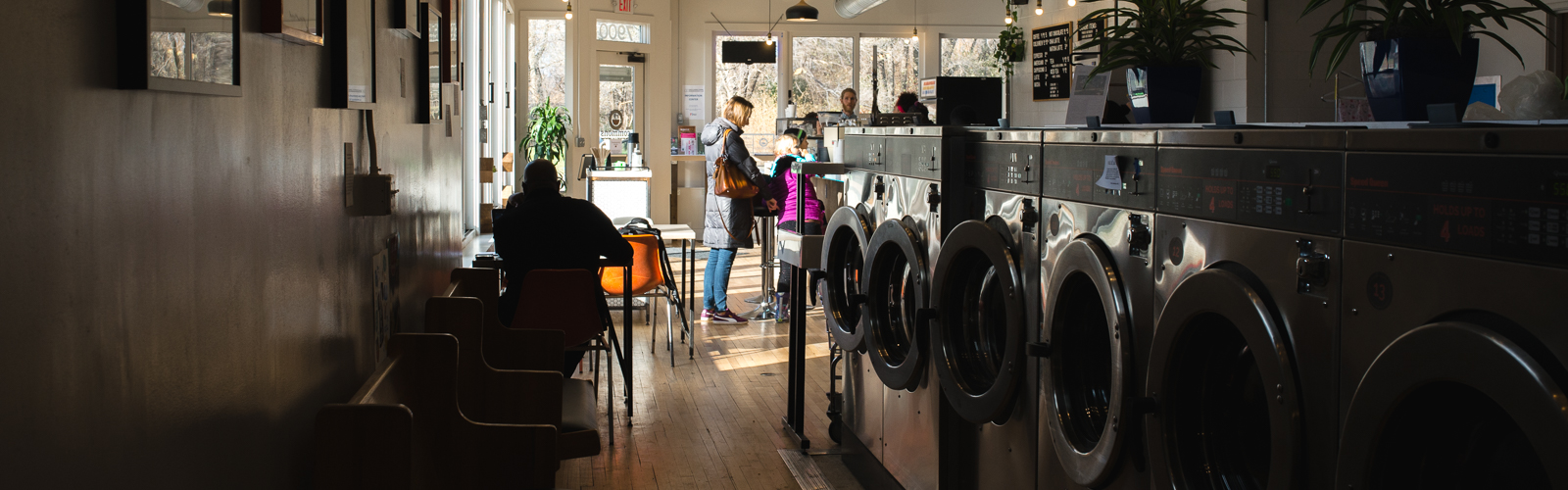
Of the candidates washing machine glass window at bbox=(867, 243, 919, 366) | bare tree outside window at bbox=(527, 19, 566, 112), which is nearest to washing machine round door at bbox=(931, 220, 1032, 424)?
washing machine glass window at bbox=(867, 243, 919, 366)

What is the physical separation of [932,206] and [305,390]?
68.4 inches

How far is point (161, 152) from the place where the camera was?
4.23 ft

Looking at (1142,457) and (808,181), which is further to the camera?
(808,181)

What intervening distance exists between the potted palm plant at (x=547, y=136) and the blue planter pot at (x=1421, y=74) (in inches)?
393

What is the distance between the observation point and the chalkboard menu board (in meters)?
8.27

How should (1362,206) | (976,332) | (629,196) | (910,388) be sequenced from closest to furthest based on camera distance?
(1362,206), (976,332), (910,388), (629,196)

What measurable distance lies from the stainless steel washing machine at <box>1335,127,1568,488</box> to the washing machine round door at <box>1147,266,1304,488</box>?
24 centimetres

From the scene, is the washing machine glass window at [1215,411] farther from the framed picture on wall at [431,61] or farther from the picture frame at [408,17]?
the framed picture on wall at [431,61]

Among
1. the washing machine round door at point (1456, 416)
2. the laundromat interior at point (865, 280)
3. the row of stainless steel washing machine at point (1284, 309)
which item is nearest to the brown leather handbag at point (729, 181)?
the laundromat interior at point (865, 280)

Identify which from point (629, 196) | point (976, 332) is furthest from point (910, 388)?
point (629, 196)

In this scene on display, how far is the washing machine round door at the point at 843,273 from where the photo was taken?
3961 mm

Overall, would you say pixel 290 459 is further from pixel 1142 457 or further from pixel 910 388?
pixel 910 388

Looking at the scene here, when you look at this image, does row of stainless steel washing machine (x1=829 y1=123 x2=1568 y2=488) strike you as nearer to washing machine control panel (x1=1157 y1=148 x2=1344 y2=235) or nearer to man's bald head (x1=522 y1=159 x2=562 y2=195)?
washing machine control panel (x1=1157 y1=148 x2=1344 y2=235)

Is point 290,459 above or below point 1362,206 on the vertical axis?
below
